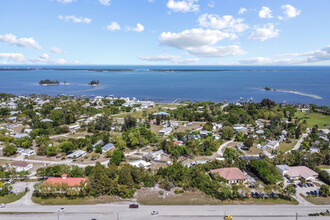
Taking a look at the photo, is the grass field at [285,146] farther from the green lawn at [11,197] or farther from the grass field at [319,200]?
the green lawn at [11,197]

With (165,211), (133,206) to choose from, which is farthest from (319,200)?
(133,206)

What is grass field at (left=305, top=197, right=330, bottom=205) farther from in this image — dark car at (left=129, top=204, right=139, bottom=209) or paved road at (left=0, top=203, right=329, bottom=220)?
dark car at (left=129, top=204, right=139, bottom=209)

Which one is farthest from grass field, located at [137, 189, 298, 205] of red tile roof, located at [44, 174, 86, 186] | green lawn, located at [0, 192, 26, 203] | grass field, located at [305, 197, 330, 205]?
green lawn, located at [0, 192, 26, 203]

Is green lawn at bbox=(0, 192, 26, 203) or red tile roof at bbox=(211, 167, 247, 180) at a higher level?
red tile roof at bbox=(211, 167, 247, 180)

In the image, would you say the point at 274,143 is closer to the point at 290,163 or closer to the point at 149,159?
the point at 290,163

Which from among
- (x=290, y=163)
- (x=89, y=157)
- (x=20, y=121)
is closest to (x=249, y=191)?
(x=290, y=163)

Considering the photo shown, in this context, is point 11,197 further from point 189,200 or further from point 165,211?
point 189,200
